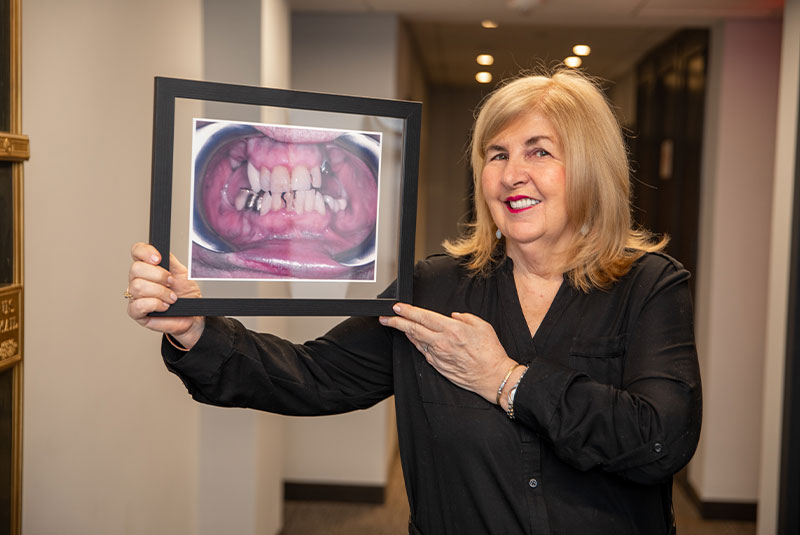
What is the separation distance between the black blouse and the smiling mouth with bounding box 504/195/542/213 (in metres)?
0.13

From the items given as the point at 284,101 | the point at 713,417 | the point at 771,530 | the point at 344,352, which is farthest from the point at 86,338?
the point at 713,417

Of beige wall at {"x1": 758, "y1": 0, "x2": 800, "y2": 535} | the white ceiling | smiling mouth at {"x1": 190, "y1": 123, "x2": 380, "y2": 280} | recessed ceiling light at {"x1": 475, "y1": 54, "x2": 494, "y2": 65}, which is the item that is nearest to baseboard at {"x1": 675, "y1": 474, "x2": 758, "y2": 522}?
beige wall at {"x1": 758, "y1": 0, "x2": 800, "y2": 535}

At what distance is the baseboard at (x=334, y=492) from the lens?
14.7ft

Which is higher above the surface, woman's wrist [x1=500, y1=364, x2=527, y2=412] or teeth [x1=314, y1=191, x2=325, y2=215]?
teeth [x1=314, y1=191, x2=325, y2=215]

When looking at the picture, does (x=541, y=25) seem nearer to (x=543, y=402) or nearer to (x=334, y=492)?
(x=334, y=492)

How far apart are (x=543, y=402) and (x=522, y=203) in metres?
0.39

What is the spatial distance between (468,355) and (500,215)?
30 centimetres

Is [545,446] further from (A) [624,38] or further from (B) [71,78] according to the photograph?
(A) [624,38]

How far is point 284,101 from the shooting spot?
4.51ft

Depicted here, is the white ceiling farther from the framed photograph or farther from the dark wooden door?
the framed photograph

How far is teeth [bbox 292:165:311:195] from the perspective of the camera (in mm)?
1408

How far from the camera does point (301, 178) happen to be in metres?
1.41

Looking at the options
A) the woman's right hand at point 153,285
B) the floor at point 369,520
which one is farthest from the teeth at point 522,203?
the floor at point 369,520

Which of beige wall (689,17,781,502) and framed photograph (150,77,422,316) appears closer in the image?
framed photograph (150,77,422,316)
